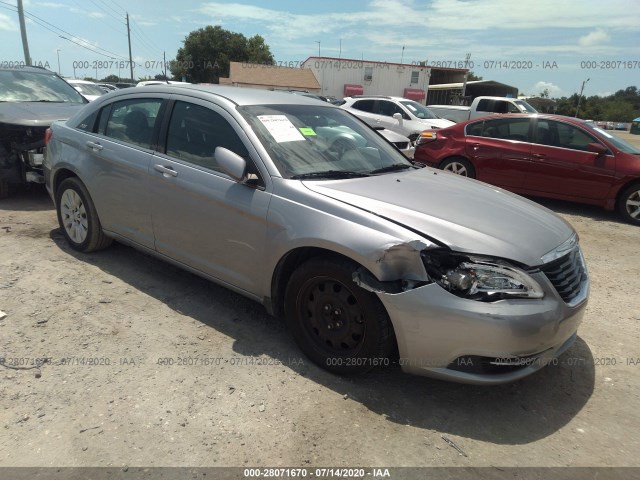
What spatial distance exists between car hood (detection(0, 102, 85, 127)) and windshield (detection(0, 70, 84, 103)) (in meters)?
0.32

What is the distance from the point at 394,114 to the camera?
1216 cm

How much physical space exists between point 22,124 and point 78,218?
2434 millimetres

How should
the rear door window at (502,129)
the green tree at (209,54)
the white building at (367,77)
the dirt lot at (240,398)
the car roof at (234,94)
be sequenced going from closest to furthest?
the dirt lot at (240,398) < the car roof at (234,94) < the rear door window at (502,129) < the white building at (367,77) < the green tree at (209,54)

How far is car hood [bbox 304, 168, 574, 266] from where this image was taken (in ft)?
8.44

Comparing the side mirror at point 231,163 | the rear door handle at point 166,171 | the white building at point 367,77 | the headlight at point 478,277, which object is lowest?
the headlight at point 478,277

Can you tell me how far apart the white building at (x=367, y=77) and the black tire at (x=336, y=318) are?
44415 mm

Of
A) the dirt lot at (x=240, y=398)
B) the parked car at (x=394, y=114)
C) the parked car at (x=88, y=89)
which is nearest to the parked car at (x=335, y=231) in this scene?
the dirt lot at (x=240, y=398)

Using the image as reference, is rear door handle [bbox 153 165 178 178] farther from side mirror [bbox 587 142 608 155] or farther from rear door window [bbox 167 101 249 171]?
side mirror [bbox 587 142 608 155]

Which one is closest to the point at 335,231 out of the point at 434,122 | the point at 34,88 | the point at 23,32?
the point at 34,88

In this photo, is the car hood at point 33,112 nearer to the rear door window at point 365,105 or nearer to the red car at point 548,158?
the red car at point 548,158

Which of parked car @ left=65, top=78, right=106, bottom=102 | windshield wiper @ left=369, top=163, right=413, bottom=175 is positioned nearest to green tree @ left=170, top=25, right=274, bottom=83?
parked car @ left=65, top=78, right=106, bottom=102

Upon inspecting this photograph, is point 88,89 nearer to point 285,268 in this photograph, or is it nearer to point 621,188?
point 285,268

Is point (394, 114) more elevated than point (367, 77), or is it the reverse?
point (367, 77)

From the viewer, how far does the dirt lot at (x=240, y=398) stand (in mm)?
2369
